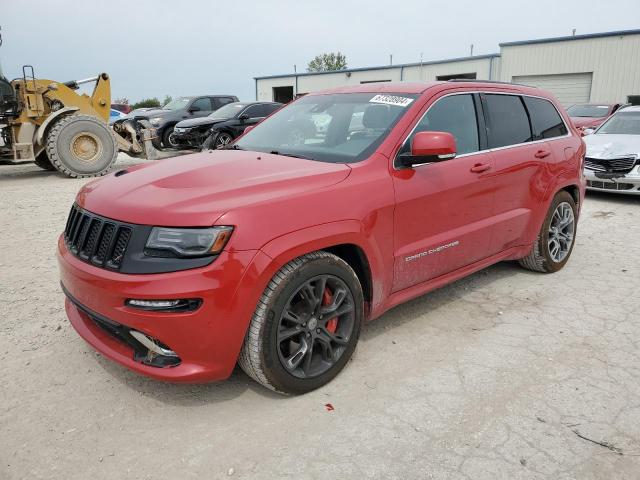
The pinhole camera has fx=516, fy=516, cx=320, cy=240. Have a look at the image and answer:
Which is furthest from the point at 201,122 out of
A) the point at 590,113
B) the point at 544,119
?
the point at 590,113

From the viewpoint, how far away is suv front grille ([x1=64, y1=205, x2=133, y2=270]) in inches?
102

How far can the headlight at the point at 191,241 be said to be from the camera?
246 centimetres

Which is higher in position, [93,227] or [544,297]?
[93,227]

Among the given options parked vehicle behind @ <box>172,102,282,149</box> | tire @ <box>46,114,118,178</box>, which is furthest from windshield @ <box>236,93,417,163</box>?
parked vehicle behind @ <box>172,102,282,149</box>

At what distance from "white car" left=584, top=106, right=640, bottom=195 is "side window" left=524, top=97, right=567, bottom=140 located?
4.07 metres

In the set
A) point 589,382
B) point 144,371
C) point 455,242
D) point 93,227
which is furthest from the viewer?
point 455,242

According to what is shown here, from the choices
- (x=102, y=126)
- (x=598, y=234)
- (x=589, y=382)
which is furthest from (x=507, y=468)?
(x=102, y=126)

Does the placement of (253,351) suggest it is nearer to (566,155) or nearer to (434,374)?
(434,374)

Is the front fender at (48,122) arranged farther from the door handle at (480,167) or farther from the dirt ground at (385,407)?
the door handle at (480,167)

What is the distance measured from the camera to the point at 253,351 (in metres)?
2.65

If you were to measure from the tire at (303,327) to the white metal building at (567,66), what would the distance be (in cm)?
2121

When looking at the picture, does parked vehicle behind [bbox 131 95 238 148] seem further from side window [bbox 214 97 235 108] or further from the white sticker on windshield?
the white sticker on windshield

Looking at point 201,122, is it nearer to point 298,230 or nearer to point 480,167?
point 480,167

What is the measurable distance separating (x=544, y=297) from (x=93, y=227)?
11.7 ft
